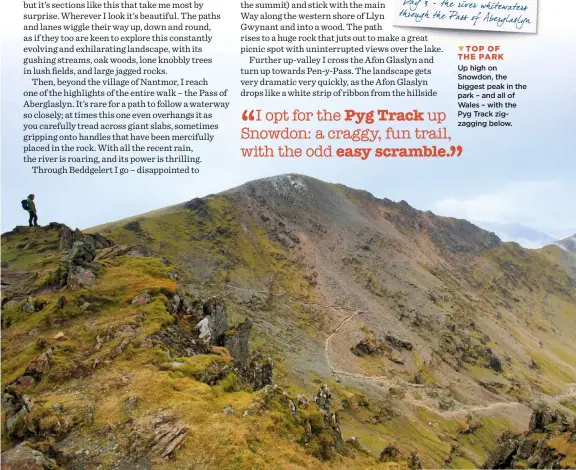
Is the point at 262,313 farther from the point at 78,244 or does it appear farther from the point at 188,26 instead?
the point at 188,26

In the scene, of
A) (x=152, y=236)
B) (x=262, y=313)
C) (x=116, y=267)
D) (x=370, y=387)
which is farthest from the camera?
(x=152, y=236)

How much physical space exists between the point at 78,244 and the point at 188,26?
18683mm

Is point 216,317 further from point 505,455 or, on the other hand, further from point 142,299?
point 505,455

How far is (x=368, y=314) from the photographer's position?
110 metres

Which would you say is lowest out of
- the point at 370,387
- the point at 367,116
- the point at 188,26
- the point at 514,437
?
the point at 370,387

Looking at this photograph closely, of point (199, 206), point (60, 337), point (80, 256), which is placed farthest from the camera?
point (199, 206)

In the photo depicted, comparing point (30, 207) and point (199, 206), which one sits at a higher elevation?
point (30, 207)

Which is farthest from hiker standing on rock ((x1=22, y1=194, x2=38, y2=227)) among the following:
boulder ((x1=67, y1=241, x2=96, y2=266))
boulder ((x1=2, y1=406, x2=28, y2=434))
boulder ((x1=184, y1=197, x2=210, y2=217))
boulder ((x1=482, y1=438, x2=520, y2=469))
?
boulder ((x1=184, y1=197, x2=210, y2=217))

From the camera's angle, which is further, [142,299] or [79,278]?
[79,278]

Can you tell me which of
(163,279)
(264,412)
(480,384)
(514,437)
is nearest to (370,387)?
(480,384)

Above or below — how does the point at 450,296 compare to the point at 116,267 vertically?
below

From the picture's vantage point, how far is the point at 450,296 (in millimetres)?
135875

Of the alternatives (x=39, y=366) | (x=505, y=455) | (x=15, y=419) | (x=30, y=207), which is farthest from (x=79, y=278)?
(x=505, y=455)

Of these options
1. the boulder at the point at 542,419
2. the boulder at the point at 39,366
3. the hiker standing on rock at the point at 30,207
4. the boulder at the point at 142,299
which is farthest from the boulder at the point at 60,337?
the boulder at the point at 542,419
